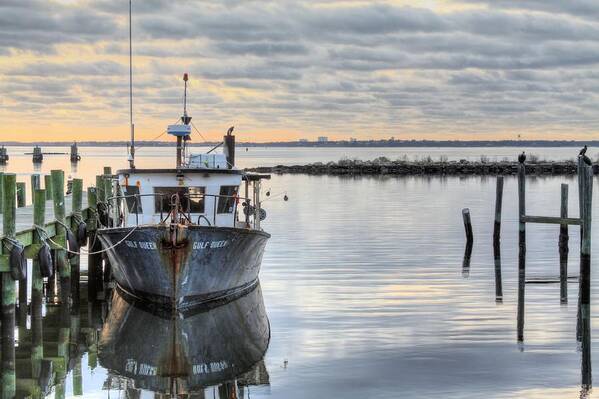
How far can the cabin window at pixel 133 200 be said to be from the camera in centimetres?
2591

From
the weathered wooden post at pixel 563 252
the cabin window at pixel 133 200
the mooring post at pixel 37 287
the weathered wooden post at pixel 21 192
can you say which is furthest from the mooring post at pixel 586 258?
the weathered wooden post at pixel 21 192

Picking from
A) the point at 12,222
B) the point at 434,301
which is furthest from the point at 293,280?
the point at 12,222

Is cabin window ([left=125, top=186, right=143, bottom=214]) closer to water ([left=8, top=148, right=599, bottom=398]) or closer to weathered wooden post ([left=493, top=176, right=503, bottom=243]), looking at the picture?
water ([left=8, top=148, right=599, bottom=398])

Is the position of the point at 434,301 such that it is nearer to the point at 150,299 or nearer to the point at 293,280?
the point at 293,280

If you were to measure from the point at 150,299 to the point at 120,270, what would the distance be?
68.0 inches

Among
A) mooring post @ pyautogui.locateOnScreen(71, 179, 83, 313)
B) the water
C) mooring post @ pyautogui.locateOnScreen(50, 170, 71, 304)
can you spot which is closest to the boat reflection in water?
the water

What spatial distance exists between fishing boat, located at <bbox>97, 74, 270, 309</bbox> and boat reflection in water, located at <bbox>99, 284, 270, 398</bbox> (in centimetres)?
53

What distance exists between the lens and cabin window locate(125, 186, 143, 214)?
25.9 meters

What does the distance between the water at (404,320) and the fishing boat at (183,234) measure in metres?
1.39

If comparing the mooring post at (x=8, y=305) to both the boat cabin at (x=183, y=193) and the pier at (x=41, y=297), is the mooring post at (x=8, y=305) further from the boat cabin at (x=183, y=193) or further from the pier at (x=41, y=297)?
the boat cabin at (x=183, y=193)

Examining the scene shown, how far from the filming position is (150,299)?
2412 cm

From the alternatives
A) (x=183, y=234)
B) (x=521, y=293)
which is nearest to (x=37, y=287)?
(x=183, y=234)

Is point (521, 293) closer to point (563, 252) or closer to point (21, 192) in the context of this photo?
point (563, 252)

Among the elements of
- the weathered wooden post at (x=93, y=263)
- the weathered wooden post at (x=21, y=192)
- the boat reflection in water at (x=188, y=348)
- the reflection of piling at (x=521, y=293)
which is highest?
the weathered wooden post at (x=21, y=192)
